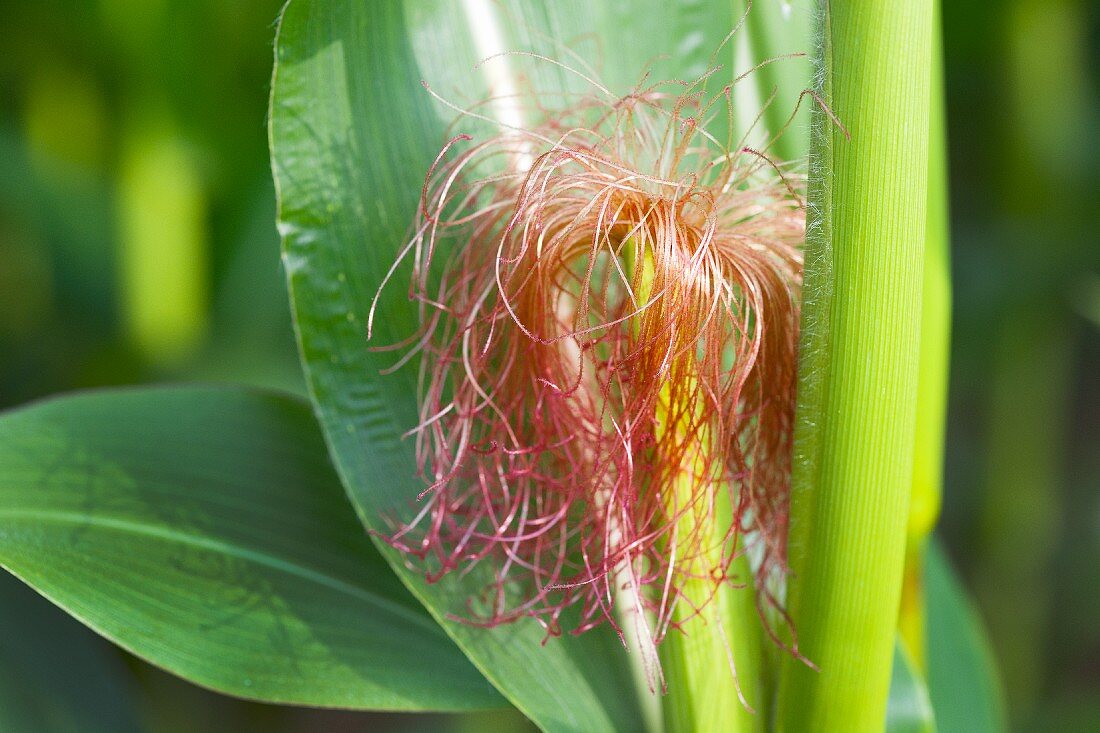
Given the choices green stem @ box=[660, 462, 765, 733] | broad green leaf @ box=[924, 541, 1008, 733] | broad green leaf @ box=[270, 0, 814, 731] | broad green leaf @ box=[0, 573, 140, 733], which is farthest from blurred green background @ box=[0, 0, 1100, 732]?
green stem @ box=[660, 462, 765, 733]

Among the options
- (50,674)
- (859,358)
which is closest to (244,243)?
(50,674)

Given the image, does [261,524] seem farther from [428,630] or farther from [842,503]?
[842,503]

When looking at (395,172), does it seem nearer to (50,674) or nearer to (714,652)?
(714,652)

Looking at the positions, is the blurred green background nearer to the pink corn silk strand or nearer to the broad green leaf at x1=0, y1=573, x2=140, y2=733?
the broad green leaf at x1=0, y1=573, x2=140, y2=733

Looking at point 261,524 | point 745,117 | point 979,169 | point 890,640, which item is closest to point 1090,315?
point 979,169

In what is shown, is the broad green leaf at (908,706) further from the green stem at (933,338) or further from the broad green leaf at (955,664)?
the broad green leaf at (955,664)

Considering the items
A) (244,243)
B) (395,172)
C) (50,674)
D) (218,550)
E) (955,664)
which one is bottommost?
(955,664)
